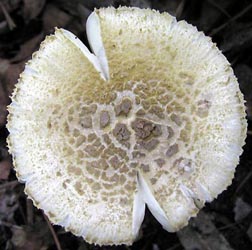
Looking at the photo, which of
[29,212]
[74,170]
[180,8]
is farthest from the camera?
[180,8]

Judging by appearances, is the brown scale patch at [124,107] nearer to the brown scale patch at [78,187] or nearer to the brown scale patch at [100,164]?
the brown scale patch at [100,164]

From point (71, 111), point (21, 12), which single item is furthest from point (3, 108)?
point (71, 111)

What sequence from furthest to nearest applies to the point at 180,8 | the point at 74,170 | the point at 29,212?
the point at 180,8 → the point at 29,212 → the point at 74,170

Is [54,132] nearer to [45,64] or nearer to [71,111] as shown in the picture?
[71,111]

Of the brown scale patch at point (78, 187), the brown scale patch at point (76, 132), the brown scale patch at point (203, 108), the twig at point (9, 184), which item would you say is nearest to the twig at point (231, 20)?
the brown scale patch at point (203, 108)

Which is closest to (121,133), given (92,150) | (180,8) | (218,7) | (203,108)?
(92,150)

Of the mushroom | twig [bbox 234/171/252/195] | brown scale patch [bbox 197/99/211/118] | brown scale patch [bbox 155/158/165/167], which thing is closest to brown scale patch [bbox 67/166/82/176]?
the mushroom

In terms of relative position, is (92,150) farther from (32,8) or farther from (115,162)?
(32,8)
